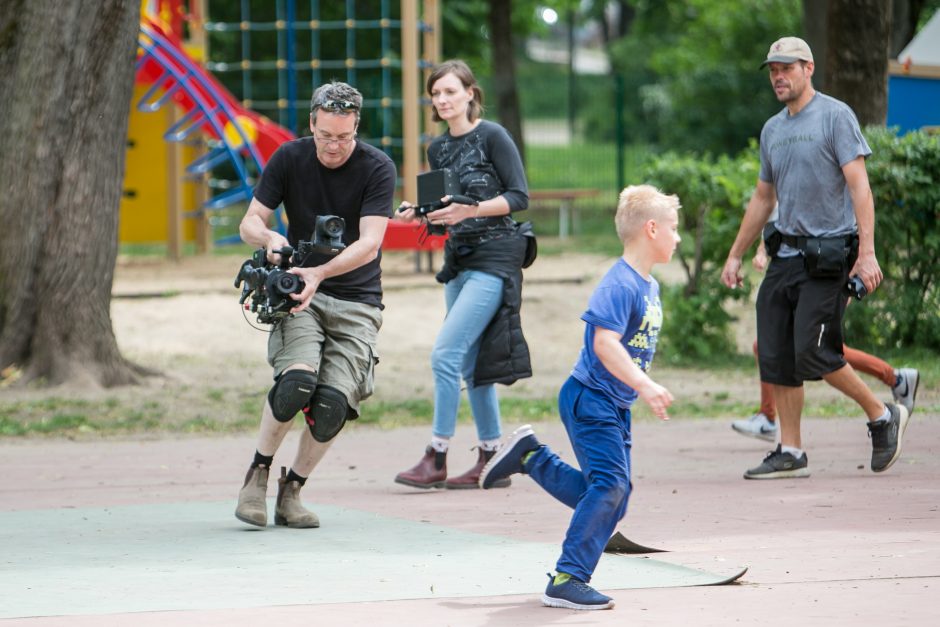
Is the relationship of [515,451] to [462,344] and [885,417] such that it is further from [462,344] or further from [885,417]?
[885,417]

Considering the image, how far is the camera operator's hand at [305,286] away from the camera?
6.00 metres

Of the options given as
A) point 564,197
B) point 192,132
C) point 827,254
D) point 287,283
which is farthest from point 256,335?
point 564,197

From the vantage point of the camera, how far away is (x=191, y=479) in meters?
7.82

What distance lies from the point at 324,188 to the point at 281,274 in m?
0.58

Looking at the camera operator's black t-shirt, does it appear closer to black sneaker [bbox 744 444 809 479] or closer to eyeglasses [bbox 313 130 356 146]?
eyeglasses [bbox 313 130 356 146]

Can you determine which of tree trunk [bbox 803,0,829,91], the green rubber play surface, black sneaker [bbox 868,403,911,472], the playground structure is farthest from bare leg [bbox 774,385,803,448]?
tree trunk [bbox 803,0,829,91]

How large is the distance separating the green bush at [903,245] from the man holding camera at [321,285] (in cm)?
558

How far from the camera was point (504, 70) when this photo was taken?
80.2ft

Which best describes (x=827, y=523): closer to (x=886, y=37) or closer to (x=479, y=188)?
(x=479, y=188)

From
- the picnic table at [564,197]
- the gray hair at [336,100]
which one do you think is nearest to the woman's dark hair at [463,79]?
the gray hair at [336,100]

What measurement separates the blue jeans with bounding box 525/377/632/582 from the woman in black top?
78.3 inches

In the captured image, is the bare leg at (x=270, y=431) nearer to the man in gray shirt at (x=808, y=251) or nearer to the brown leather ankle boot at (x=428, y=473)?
the brown leather ankle boot at (x=428, y=473)

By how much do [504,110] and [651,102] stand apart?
7818mm

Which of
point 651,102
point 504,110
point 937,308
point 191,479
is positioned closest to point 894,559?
point 191,479
